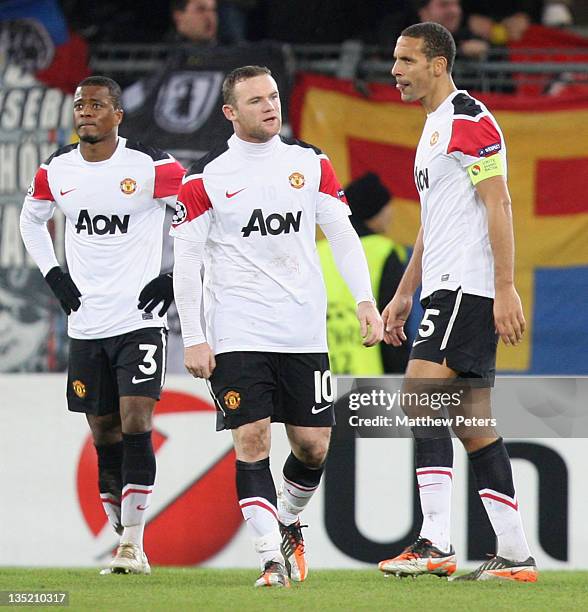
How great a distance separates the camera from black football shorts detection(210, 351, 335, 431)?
244 inches

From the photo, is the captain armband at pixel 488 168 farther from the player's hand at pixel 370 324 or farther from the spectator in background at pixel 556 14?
the spectator in background at pixel 556 14

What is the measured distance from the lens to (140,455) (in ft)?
23.5

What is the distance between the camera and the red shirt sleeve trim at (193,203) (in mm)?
6238

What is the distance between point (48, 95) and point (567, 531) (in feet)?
16.6

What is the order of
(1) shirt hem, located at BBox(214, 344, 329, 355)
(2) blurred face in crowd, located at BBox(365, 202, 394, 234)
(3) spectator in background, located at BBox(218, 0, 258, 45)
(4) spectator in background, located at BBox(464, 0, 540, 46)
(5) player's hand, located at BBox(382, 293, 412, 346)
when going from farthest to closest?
(4) spectator in background, located at BBox(464, 0, 540, 46), (3) spectator in background, located at BBox(218, 0, 258, 45), (2) blurred face in crowd, located at BBox(365, 202, 394, 234), (5) player's hand, located at BBox(382, 293, 412, 346), (1) shirt hem, located at BBox(214, 344, 329, 355)

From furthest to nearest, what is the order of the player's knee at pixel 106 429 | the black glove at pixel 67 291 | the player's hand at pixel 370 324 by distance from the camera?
the player's knee at pixel 106 429, the black glove at pixel 67 291, the player's hand at pixel 370 324

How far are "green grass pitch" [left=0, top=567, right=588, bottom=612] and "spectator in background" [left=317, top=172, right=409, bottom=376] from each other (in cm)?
153

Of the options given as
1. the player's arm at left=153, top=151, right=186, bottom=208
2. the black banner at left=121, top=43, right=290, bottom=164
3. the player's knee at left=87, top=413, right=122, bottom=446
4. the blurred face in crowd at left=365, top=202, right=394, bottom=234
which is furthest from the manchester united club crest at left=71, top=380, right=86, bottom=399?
the black banner at left=121, top=43, right=290, bottom=164

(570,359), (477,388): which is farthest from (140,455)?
(570,359)

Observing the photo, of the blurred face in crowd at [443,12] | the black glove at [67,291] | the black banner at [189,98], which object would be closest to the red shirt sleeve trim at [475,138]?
the black glove at [67,291]

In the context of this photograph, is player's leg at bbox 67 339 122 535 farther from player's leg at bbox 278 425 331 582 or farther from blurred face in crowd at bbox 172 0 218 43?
blurred face in crowd at bbox 172 0 218 43

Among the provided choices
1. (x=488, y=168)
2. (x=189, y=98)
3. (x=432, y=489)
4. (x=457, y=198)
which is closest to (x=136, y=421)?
(x=432, y=489)

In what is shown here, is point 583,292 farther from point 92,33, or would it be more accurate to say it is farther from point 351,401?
point 92,33

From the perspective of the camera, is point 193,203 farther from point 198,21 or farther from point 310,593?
point 198,21
